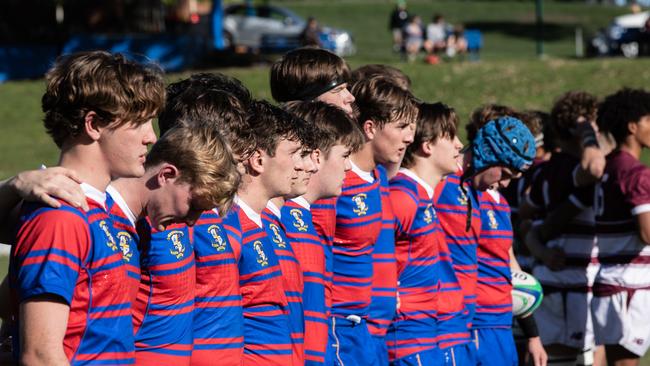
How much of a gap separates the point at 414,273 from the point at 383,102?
949 mm

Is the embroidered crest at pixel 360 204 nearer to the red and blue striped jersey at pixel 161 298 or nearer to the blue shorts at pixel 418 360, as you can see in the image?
the blue shorts at pixel 418 360

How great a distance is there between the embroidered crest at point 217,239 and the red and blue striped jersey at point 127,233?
439 millimetres

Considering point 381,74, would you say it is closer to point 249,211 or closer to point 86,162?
point 249,211

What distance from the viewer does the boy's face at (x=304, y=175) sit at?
192 inches

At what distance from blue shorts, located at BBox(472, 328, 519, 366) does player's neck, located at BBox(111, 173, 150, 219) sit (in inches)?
124

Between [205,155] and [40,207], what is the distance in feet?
2.32

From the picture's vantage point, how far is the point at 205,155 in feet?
13.2

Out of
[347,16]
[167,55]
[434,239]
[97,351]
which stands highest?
[97,351]

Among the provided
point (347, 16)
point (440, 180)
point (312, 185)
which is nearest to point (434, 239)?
point (440, 180)

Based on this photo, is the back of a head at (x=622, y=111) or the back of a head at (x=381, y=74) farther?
the back of a head at (x=622, y=111)

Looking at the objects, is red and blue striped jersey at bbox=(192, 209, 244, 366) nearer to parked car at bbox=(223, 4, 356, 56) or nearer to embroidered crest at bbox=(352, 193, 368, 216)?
embroidered crest at bbox=(352, 193, 368, 216)

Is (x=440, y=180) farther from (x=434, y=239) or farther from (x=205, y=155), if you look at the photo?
(x=205, y=155)

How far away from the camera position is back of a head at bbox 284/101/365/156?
5250mm

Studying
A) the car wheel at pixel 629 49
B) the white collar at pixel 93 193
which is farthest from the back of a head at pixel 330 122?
the car wheel at pixel 629 49
